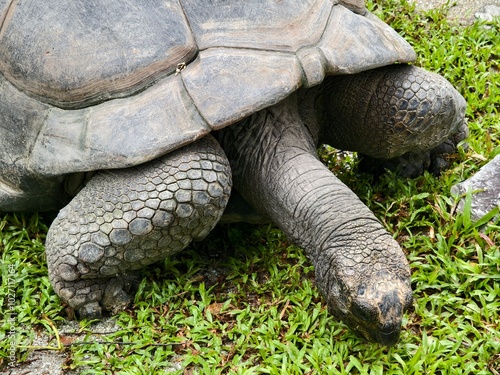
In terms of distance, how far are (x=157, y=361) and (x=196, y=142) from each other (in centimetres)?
111

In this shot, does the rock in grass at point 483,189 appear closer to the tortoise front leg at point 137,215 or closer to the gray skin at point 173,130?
the gray skin at point 173,130

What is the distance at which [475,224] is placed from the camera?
3.95 metres

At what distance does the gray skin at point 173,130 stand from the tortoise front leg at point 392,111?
0.28 m

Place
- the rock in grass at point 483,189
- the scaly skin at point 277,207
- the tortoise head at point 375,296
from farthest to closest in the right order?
the rock in grass at point 483,189, the scaly skin at point 277,207, the tortoise head at point 375,296

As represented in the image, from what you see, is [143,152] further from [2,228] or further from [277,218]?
[2,228]

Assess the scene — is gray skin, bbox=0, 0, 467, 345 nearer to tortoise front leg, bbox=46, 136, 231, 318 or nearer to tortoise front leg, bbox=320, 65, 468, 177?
tortoise front leg, bbox=46, 136, 231, 318

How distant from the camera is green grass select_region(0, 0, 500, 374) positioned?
11.3 feet

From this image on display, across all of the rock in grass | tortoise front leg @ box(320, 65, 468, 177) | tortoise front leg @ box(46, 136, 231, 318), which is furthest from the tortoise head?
tortoise front leg @ box(320, 65, 468, 177)

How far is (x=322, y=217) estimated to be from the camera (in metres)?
3.55

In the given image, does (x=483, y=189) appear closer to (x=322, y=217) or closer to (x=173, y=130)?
(x=322, y=217)

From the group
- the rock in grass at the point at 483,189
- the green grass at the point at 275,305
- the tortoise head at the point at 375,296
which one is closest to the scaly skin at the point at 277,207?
the tortoise head at the point at 375,296

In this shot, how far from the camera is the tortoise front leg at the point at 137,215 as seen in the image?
354 centimetres

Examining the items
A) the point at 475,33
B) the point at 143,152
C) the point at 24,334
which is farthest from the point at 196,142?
the point at 475,33

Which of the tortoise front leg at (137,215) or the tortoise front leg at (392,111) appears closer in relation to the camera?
the tortoise front leg at (137,215)
